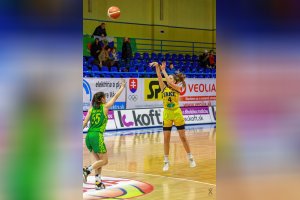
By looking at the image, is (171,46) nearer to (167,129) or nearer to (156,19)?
(156,19)

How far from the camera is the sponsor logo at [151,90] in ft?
71.1

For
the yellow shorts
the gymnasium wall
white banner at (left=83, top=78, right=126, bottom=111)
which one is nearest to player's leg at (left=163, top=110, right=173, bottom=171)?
the yellow shorts

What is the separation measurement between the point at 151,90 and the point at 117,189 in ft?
43.3

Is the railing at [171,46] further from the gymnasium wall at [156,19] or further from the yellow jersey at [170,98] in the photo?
A: the yellow jersey at [170,98]

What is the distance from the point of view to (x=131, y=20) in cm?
2700

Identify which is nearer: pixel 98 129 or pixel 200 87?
pixel 98 129

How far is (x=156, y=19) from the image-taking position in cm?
2803

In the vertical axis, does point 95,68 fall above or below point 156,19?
below

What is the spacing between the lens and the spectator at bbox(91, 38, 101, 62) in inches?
787

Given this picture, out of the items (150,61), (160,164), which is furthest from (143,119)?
(160,164)

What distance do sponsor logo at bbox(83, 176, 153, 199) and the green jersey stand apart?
957mm

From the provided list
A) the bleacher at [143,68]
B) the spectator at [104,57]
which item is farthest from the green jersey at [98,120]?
the spectator at [104,57]
